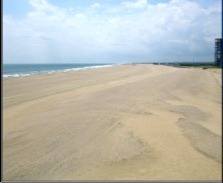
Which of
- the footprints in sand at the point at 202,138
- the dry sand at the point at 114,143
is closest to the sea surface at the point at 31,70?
the dry sand at the point at 114,143

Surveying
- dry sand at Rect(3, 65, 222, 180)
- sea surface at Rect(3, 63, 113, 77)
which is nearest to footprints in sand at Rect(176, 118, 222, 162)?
dry sand at Rect(3, 65, 222, 180)

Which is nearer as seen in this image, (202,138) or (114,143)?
(114,143)

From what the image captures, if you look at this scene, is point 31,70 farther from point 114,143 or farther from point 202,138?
point 202,138

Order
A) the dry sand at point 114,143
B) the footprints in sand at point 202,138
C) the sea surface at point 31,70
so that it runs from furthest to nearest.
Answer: the sea surface at point 31,70 → the footprints in sand at point 202,138 → the dry sand at point 114,143

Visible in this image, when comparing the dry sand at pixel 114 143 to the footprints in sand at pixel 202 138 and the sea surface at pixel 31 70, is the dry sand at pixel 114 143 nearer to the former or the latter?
the footprints in sand at pixel 202 138

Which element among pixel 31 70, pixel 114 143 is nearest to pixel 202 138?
pixel 114 143

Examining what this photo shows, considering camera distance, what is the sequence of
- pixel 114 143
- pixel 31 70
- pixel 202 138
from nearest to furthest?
pixel 114 143, pixel 202 138, pixel 31 70

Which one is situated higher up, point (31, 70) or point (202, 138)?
point (31, 70)

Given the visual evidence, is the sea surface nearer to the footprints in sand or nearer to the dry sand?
the dry sand

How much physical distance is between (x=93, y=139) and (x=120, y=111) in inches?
117

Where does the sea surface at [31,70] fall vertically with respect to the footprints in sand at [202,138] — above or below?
above

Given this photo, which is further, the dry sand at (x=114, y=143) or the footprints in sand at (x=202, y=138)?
the footprints in sand at (x=202, y=138)

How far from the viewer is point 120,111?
9703 millimetres

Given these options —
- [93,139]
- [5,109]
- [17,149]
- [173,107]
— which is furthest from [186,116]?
[5,109]
